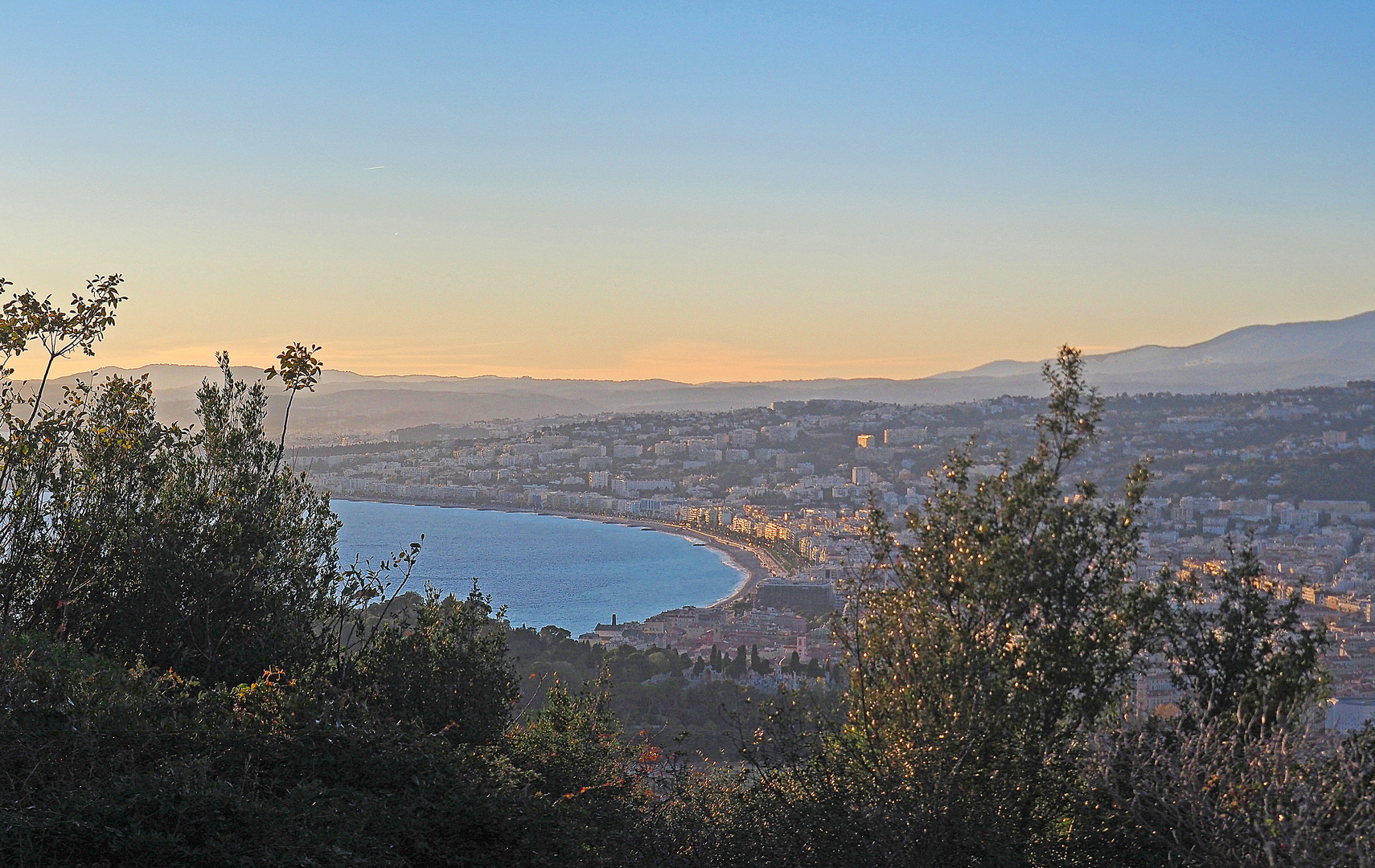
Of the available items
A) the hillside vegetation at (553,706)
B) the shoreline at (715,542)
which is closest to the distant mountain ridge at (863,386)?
the shoreline at (715,542)

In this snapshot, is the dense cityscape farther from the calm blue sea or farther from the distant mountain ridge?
the distant mountain ridge

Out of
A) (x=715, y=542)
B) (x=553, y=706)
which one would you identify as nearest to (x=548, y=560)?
(x=715, y=542)

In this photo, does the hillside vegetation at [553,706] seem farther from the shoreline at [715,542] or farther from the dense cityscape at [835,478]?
the shoreline at [715,542]

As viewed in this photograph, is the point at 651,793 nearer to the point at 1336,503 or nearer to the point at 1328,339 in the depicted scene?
the point at 1336,503

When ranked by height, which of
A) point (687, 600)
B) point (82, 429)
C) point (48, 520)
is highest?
point (82, 429)

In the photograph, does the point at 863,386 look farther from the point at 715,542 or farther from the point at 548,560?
the point at 548,560

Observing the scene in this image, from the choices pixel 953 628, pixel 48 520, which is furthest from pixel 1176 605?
pixel 48 520
